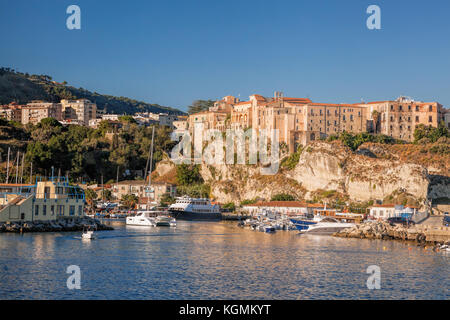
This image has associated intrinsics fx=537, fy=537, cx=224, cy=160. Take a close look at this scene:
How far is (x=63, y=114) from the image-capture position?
152125 millimetres

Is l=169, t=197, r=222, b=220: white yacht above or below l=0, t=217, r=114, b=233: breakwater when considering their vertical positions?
above

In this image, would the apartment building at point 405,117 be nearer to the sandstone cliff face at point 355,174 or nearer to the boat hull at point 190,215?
the sandstone cliff face at point 355,174

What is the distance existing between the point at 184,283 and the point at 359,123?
69.1m

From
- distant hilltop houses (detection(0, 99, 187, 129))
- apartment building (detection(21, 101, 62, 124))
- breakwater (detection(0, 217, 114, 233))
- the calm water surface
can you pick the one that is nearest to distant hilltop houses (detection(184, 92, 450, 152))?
the calm water surface

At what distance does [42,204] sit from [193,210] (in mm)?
31346

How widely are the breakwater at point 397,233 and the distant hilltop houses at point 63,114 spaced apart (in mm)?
78020

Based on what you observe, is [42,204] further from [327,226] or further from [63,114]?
[63,114]

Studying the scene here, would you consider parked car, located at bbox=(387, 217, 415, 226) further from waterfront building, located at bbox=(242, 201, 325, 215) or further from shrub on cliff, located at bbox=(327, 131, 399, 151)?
shrub on cliff, located at bbox=(327, 131, 399, 151)

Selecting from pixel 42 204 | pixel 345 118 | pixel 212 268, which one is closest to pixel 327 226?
pixel 212 268

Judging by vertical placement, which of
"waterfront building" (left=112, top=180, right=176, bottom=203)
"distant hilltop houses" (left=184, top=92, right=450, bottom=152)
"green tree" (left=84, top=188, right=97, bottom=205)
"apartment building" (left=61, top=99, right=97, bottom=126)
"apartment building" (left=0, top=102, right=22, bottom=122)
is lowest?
"green tree" (left=84, top=188, right=97, bottom=205)

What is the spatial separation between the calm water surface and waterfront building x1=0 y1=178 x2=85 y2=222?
3.82 meters

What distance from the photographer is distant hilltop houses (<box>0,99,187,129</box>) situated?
140250 millimetres

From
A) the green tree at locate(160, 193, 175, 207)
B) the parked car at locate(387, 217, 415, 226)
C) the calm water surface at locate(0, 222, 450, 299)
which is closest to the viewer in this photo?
the calm water surface at locate(0, 222, 450, 299)

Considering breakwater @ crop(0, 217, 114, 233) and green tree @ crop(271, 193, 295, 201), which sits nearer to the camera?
breakwater @ crop(0, 217, 114, 233)
